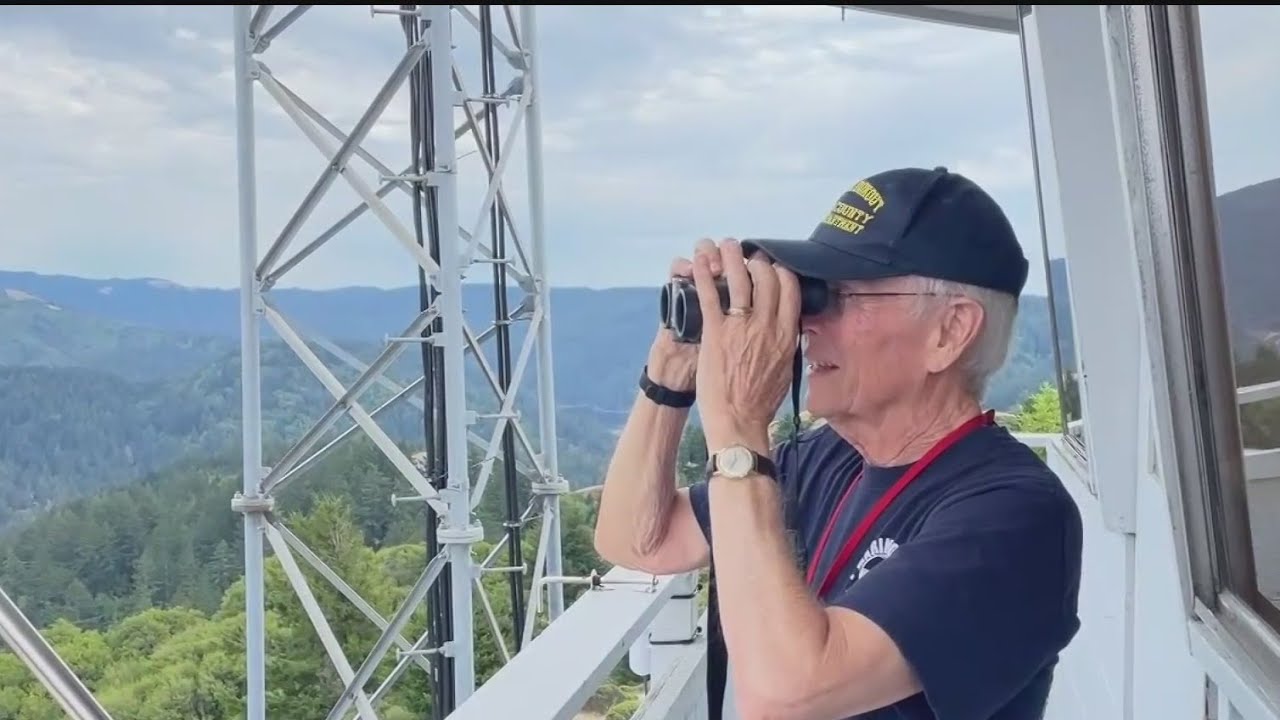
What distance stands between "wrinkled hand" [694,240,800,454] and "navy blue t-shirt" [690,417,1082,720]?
0.13 m

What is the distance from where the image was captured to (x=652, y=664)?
6.25 feet

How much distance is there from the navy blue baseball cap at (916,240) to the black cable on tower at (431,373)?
2.42 m

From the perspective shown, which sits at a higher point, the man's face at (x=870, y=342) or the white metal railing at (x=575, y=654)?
the man's face at (x=870, y=342)

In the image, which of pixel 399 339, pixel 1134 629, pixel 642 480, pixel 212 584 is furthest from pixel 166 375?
pixel 1134 629

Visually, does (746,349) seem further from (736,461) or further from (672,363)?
(672,363)

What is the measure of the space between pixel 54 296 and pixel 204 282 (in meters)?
0.79

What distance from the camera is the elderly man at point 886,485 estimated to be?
81 cm

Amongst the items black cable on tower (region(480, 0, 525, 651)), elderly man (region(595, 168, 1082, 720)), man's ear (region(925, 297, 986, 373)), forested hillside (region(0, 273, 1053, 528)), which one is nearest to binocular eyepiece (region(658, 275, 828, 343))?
elderly man (region(595, 168, 1082, 720))

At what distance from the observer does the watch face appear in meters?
0.89

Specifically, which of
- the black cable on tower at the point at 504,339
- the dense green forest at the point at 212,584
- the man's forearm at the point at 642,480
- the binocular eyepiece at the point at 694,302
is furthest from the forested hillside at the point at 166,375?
the binocular eyepiece at the point at 694,302

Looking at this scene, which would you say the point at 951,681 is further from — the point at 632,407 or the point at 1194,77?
the point at 1194,77

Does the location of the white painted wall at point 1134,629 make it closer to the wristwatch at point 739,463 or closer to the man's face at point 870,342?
the man's face at point 870,342

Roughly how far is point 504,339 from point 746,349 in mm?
3365

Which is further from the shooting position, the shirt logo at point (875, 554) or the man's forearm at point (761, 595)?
the shirt logo at point (875, 554)
